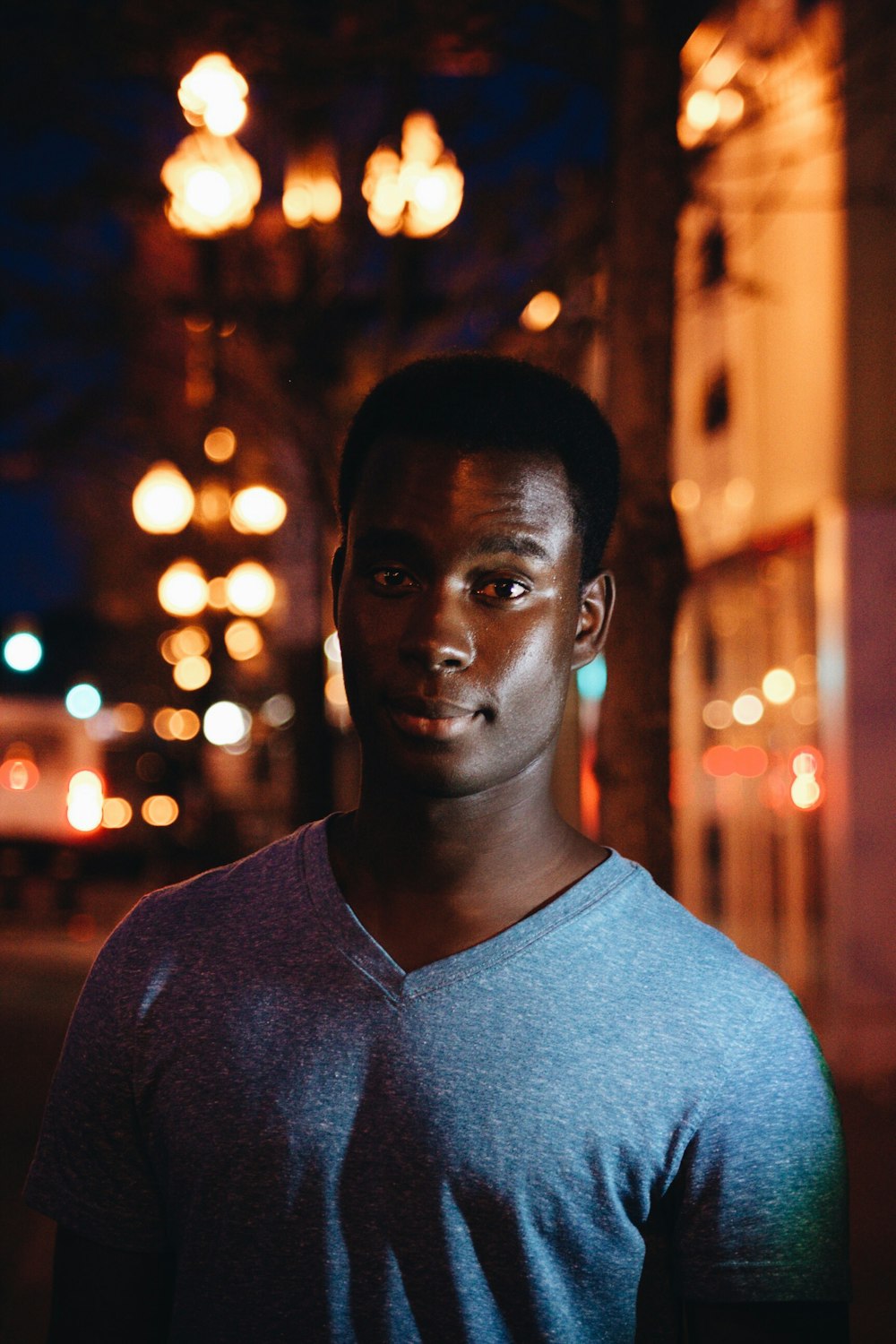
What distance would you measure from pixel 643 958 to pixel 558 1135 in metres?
0.28

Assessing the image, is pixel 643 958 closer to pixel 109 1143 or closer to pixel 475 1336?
pixel 475 1336

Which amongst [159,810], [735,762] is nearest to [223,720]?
[159,810]

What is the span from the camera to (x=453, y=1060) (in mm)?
1735

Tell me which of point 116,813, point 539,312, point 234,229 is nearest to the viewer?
point 539,312

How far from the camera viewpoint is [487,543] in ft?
6.07

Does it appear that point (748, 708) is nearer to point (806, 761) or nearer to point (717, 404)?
point (806, 761)

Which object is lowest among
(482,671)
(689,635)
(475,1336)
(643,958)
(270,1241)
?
(475,1336)

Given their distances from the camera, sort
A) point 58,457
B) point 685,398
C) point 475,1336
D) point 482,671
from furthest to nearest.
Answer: point 685,398, point 58,457, point 482,671, point 475,1336

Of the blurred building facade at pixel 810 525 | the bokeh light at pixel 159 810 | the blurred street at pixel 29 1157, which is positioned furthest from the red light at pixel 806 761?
the bokeh light at pixel 159 810

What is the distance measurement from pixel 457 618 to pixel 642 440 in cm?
260

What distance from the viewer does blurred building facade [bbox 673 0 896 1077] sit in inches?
392

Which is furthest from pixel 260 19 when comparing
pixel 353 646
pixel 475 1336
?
pixel 475 1336

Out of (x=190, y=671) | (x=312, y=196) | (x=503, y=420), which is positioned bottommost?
(x=503, y=420)

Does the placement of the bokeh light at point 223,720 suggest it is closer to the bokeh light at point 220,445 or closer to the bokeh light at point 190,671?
the bokeh light at point 190,671
